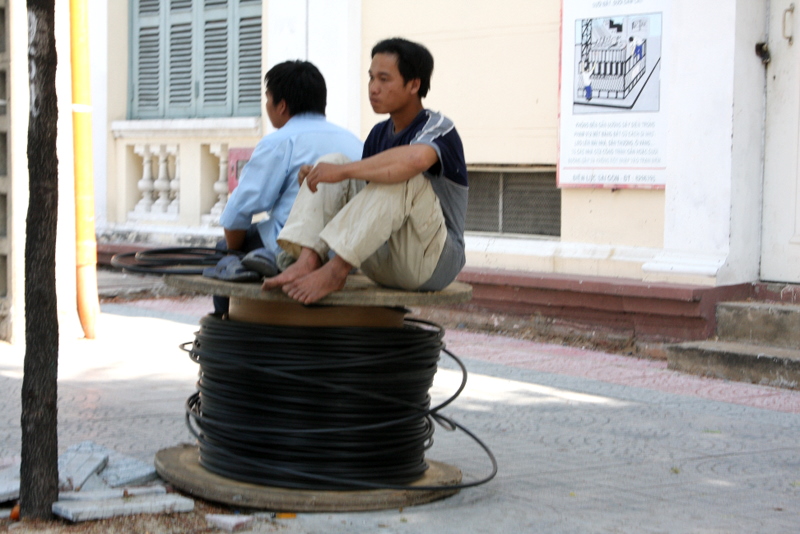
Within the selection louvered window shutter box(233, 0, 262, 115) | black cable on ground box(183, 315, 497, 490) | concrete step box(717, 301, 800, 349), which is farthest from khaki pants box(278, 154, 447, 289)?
louvered window shutter box(233, 0, 262, 115)

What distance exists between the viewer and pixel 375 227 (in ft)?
12.7

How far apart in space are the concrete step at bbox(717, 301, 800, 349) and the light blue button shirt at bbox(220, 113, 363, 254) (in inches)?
150

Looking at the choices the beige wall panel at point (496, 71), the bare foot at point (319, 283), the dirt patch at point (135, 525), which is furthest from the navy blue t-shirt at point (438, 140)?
the beige wall panel at point (496, 71)

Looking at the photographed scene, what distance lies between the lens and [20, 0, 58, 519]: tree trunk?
3619mm

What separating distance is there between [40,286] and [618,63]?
18.4ft

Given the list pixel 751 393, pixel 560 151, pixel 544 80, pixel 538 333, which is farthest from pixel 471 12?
pixel 751 393

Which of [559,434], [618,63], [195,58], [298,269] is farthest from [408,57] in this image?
[195,58]

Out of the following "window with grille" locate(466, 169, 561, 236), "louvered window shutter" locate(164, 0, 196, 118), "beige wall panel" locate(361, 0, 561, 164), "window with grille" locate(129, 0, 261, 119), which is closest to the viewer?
"beige wall panel" locate(361, 0, 561, 164)

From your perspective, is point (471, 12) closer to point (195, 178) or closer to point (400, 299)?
point (195, 178)

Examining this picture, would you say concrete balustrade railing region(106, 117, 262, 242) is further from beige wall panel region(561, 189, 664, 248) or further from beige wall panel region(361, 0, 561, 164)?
beige wall panel region(561, 189, 664, 248)

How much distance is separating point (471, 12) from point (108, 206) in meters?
5.89

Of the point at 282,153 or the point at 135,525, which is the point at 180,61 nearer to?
the point at 282,153

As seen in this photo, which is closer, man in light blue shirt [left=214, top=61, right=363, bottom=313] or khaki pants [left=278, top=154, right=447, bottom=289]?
khaki pants [left=278, top=154, right=447, bottom=289]

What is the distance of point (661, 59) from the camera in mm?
7969
